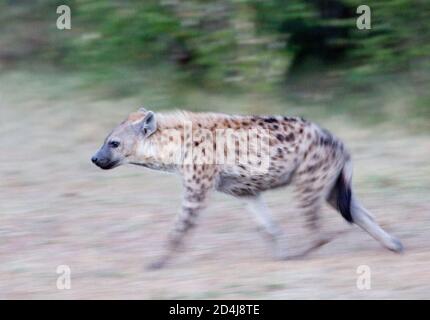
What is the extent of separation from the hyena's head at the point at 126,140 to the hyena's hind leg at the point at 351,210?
1208mm

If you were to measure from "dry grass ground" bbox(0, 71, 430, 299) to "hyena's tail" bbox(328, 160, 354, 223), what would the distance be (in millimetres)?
271

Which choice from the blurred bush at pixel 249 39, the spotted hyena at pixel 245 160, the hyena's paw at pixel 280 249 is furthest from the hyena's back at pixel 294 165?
the blurred bush at pixel 249 39

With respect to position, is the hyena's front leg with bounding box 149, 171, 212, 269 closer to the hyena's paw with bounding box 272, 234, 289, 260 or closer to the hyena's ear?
the hyena's ear

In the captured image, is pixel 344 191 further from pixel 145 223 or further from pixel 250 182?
pixel 145 223

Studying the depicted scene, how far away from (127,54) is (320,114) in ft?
6.32

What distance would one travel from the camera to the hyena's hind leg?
6719 millimetres

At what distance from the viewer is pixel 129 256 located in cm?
692

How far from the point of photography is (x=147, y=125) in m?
6.85

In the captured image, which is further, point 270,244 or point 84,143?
point 84,143

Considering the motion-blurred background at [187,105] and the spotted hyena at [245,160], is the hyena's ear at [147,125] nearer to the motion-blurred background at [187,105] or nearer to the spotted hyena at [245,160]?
the spotted hyena at [245,160]

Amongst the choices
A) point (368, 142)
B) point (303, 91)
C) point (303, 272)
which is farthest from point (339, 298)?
point (303, 91)

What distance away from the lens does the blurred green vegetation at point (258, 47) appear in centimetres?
964

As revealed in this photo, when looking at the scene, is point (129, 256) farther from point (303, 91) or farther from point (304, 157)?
point (303, 91)

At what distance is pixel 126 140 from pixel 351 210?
57.2 inches
